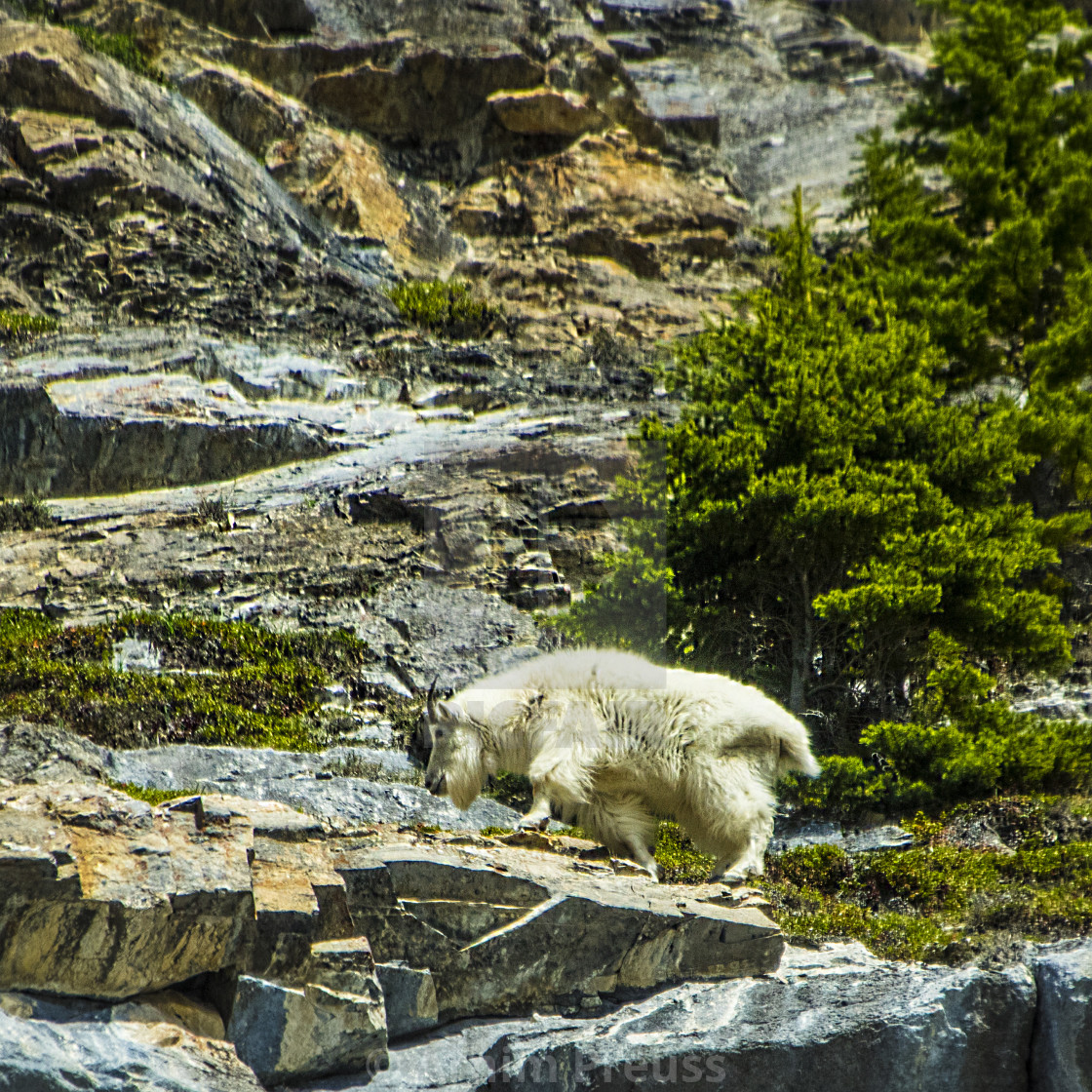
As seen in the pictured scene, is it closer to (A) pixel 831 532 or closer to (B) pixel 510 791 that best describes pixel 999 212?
(A) pixel 831 532

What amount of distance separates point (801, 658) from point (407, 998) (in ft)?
24.5

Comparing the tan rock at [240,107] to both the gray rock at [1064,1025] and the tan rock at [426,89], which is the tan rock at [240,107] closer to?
the tan rock at [426,89]

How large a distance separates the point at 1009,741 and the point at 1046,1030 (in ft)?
16.5

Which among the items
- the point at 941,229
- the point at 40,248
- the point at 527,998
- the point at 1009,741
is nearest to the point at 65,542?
the point at 40,248

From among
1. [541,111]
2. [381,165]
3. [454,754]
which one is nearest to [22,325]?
[381,165]

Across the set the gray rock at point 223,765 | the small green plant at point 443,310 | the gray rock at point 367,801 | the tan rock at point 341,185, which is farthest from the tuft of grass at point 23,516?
the tan rock at point 341,185

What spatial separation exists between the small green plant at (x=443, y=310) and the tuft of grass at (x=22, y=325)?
22.3ft

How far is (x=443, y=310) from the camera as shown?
22.2 m

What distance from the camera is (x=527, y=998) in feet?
20.7

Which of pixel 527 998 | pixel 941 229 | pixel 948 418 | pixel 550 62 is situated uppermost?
pixel 550 62

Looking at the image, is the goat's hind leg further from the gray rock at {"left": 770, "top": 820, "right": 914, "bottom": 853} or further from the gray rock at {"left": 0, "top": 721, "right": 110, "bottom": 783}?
the gray rock at {"left": 0, "top": 721, "right": 110, "bottom": 783}

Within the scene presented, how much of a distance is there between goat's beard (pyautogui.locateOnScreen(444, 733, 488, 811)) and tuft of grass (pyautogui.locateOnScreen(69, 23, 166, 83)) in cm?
2099

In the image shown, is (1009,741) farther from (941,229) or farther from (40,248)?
(40,248)

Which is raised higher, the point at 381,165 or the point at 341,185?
the point at 381,165
